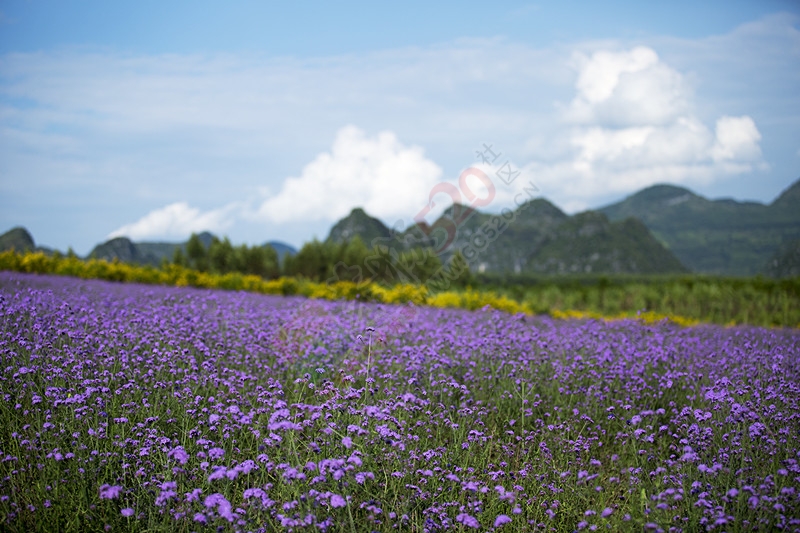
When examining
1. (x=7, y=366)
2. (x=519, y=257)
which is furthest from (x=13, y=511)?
(x=519, y=257)

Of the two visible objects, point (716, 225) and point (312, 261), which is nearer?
point (312, 261)

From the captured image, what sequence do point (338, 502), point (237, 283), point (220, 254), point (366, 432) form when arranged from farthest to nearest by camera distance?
point (220, 254) < point (237, 283) < point (366, 432) < point (338, 502)

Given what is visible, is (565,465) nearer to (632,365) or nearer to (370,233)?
(632,365)

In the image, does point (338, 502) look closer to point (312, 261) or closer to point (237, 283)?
point (237, 283)

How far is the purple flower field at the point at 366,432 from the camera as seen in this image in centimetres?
299

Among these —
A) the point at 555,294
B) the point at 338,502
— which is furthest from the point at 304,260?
the point at 338,502

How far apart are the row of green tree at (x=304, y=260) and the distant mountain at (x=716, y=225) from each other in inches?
3847

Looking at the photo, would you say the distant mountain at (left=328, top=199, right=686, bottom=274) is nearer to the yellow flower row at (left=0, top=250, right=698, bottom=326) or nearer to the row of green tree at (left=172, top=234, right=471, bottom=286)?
the row of green tree at (left=172, top=234, right=471, bottom=286)

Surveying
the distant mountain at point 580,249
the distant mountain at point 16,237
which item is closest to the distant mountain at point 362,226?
the distant mountain at point 580,249

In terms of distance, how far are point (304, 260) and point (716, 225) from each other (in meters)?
155

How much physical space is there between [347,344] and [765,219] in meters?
161

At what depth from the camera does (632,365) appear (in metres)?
5.85

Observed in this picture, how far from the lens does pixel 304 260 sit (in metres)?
22.5

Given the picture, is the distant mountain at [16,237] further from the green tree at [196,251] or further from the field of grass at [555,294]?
the field of grass at [555,294]
